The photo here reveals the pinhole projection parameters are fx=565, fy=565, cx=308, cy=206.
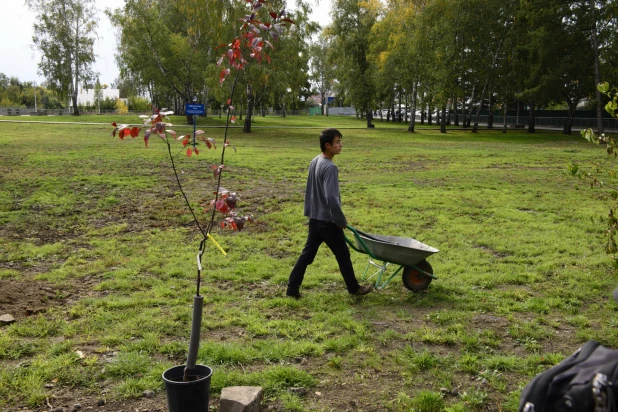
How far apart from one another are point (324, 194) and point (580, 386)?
4.15 meters

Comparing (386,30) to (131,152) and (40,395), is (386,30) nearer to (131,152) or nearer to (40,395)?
(131,152)

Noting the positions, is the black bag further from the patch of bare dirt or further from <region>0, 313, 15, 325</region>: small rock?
the patch of bare dirt

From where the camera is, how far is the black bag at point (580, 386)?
4.91 feet

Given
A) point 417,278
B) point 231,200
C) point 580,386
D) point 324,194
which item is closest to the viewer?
point 580,386

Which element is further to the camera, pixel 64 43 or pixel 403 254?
pixel 64 43

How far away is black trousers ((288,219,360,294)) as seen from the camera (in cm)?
573

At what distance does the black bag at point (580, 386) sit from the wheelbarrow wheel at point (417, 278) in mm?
4358

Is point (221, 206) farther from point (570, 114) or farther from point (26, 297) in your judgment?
point (570, 114)

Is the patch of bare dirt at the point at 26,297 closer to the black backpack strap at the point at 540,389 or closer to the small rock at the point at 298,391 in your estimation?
the small rock at the point at 298,391

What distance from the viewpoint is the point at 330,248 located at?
5.79 metres

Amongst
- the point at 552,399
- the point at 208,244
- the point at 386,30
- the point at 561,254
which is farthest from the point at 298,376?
the point at 386,30

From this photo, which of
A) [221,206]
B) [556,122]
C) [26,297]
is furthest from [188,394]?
[556,122]

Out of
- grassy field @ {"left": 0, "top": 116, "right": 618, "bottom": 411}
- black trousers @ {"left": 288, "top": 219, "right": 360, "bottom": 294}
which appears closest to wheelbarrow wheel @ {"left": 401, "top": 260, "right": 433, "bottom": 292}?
grassy field @ {"left": 0, "top": 116, "right": 618, "bottom": 411}

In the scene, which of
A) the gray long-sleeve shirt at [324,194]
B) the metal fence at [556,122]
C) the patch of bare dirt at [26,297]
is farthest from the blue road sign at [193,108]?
the metal fence at [556,122]
